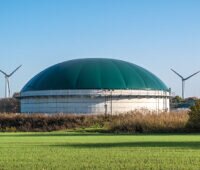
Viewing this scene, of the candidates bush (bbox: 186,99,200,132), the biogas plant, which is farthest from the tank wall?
bush (bbox: 186,99,200,132)

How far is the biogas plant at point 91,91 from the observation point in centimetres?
8400

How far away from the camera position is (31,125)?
67.8m

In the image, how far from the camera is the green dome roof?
84500 mm

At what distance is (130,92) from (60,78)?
1116cm

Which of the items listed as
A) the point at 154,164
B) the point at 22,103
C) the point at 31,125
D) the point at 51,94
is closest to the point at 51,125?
the point at 31,125

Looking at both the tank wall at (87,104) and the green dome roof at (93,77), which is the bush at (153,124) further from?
the green dome roof at (93,77)

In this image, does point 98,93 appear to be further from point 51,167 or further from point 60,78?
point 51,167

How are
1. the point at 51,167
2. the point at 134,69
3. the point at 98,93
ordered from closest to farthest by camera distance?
the point at 51,167 < the point at 98,93 < the point at 134,69

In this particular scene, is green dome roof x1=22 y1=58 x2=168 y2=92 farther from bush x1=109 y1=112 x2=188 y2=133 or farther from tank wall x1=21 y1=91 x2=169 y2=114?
bush x1=109 y1=112 x2=188 y2=133

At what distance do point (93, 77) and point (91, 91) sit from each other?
111 inches

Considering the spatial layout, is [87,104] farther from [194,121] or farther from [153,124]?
[194,121]

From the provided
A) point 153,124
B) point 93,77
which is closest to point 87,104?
point 93,77

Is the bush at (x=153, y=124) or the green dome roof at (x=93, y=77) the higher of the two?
the green dome roof at (x=93, y=77)

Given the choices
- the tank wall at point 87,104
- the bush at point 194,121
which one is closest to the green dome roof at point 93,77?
the tank wall at point 87,104
